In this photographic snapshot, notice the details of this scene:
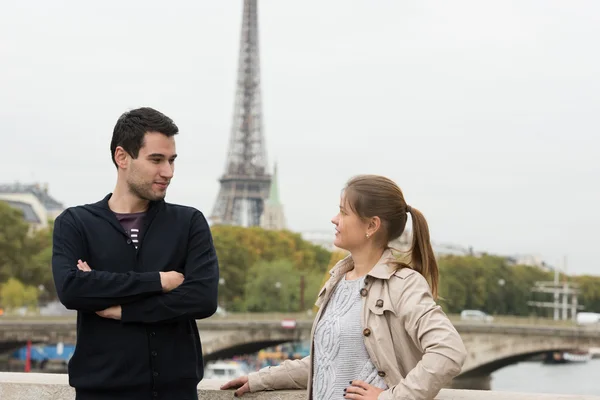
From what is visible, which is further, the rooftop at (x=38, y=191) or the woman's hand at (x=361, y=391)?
the rooftop at (x=38, y=191)

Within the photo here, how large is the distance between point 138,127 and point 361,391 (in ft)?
3.37

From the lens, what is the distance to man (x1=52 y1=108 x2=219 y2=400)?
3150 mm

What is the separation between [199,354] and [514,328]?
3860 cm

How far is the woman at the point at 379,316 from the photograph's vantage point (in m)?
2.89

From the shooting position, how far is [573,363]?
62188 millimetres

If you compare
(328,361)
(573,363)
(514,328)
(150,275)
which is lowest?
(573,363)

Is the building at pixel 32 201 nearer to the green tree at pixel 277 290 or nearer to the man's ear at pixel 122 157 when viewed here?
the green tree at pixel 277 290

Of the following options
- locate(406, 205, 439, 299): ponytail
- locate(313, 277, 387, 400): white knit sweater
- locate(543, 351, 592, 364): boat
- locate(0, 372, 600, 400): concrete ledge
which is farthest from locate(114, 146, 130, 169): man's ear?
locate(543, 351, 592, 364): boat

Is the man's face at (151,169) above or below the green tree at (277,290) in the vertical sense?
above

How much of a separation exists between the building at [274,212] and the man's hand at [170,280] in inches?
3868

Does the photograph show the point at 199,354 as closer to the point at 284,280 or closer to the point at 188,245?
the point at 188,245

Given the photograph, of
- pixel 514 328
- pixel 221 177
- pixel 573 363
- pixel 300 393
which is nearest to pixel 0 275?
pixel 514 328

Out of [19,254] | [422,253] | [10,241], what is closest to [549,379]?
[19,254]

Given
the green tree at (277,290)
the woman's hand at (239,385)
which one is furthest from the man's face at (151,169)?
the green tree at (277,290)
